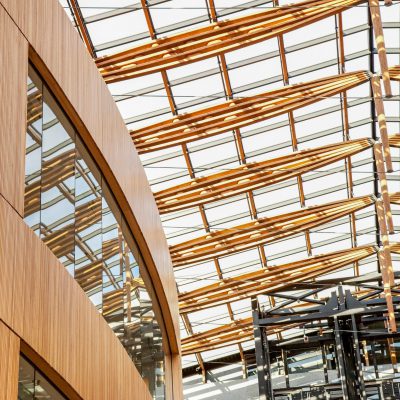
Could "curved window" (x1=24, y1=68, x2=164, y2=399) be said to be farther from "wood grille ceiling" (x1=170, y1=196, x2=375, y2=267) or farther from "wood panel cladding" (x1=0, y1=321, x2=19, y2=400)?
"wood grille ceiling" (x1=170, y1=196, x2=375, y2=267)

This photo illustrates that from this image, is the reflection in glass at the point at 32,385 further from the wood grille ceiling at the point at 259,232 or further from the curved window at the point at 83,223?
the wood grille ceiling at the point at 259,232

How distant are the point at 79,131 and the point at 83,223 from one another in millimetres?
1312

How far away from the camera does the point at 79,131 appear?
11859 millimetres

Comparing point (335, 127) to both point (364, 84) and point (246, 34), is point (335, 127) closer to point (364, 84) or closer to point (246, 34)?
point (364, 84)

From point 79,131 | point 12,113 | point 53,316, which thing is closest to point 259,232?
point 79,131

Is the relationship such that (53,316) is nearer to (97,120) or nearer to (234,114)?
(97,120)

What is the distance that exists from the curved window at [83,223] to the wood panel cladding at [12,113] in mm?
431

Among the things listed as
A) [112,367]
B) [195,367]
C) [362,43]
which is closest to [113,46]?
[362,43]

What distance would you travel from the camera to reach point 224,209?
32.5 metres

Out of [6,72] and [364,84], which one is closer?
[6,72]

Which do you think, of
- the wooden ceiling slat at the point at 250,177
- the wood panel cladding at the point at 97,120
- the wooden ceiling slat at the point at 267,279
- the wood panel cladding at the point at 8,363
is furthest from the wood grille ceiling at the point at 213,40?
the wood panel cladding at the point at 8,363

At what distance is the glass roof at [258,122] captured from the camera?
24094 millimetres

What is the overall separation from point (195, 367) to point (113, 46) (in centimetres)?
2479

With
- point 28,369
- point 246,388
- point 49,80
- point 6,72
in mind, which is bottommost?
point 28,369
